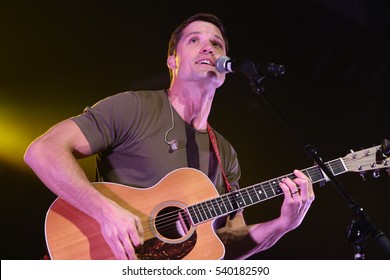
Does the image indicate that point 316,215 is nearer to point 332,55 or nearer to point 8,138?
point 332,55

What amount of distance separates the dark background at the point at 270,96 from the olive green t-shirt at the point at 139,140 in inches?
55.6

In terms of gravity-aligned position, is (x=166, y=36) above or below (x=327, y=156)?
above

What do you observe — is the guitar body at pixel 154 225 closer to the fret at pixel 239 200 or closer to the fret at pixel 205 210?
the fret at pixel 205 210

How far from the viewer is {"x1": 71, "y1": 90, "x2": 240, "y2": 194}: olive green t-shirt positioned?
2.47 metres

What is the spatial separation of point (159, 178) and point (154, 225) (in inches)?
14.5

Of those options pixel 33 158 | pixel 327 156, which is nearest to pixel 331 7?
pixel 327 156

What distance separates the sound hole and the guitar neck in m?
0.05

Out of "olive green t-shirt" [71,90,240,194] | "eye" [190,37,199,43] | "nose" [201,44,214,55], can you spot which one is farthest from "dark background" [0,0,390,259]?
"olive green t-shirt" [71,90,240,194]

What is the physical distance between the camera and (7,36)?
148 inches

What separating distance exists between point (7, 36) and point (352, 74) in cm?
329

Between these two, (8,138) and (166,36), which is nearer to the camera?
(166,36)
